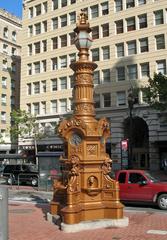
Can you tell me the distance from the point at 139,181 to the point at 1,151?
51.2 m

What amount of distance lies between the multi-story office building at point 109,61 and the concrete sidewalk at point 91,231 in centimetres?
2442

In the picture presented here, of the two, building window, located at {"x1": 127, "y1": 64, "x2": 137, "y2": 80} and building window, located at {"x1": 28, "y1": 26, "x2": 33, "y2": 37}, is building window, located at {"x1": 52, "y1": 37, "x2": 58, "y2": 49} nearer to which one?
building window, located at {"x1": 28, "y1": 26, "x2": 33, "y2": 37}

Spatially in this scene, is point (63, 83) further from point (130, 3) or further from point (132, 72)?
point (130, 3)

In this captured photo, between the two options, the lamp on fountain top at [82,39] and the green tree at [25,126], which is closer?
the lamp on fountain top at [82,39]

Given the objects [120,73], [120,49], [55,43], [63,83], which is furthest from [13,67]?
[120,73]

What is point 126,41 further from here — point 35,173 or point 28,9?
point 35,173

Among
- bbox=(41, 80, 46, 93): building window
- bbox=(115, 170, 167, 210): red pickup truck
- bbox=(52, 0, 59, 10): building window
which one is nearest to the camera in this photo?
bbox=(115, 170, 167, 210): red pickup truck

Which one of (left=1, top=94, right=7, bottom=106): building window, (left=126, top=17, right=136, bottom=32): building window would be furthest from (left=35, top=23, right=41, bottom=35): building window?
(left=1, top=94, right=7, bottom=106): building window

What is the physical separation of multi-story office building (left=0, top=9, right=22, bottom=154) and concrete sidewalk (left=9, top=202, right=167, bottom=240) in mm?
53749

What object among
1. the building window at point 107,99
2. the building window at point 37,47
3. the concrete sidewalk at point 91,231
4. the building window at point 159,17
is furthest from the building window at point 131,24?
the concrete sidewalk at point 91,231

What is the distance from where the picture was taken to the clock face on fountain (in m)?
13.5

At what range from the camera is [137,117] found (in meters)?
48.2

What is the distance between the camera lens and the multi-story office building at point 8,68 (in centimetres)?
7119

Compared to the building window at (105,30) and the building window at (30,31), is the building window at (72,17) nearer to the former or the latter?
the building window at (105,30)
